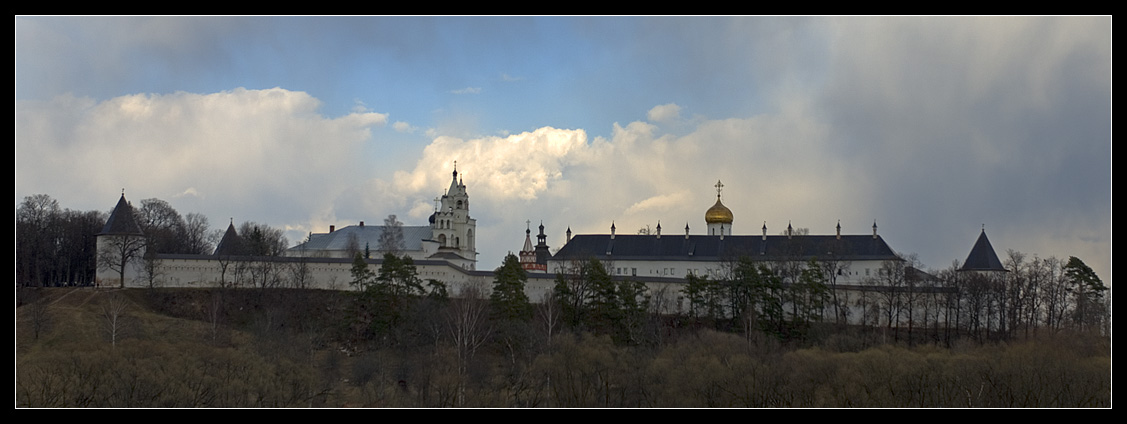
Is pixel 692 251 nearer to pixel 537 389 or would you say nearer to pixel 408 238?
pixel 408 238

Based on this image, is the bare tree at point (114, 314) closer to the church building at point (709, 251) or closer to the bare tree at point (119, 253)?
the bare tree at point (119, 253)

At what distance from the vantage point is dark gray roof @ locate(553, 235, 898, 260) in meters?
54.6

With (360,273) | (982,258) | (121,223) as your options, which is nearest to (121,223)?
(121,223)

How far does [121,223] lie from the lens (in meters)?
46.3

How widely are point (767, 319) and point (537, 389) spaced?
16.9m

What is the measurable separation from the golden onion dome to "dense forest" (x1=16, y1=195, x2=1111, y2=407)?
42.2 feet

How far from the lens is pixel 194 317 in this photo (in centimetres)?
4200

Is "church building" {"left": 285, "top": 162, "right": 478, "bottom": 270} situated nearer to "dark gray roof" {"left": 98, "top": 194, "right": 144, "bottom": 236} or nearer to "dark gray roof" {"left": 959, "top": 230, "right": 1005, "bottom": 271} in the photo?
"dark gray roof" {"left": 98, "top": 194, "right": 144, "bottom": 236}

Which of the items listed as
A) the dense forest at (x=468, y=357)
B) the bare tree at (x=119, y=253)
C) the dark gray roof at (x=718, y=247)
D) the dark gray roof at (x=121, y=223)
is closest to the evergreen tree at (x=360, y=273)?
the dense forest at (x=468, y=357)

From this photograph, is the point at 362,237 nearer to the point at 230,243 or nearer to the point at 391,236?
the point at 391,236

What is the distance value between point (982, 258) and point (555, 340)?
74.0 ft

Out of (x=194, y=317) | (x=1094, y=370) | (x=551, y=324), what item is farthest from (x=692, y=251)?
(x=1094, y=370)

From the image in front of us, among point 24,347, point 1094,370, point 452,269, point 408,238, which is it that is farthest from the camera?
point 408,238
